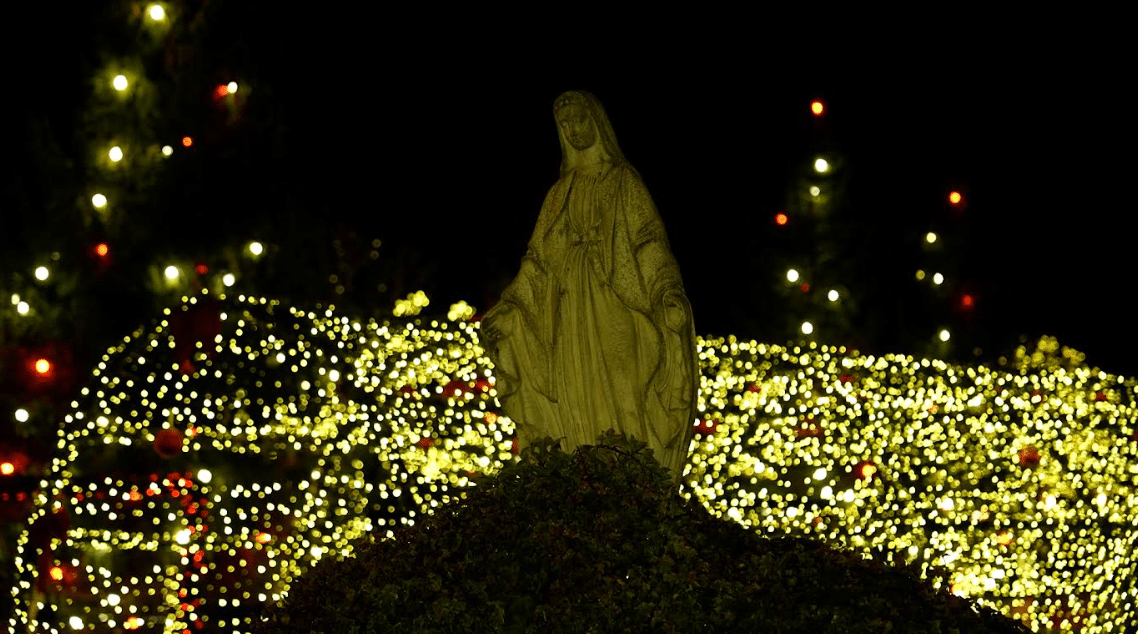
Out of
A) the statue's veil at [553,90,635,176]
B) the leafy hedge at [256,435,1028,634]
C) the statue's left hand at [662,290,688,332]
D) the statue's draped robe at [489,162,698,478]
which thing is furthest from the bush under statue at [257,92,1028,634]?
the statue's veil at [553,90,635,176]

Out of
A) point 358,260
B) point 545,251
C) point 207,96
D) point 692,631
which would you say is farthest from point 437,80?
point 692,631

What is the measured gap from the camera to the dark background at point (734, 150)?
16922 millimetres

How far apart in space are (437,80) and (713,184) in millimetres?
3407

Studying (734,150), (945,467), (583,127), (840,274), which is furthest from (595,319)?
(734,150)

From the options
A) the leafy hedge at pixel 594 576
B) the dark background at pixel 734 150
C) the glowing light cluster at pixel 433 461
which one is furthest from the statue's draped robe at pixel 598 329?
the dark background at pixel 734 150

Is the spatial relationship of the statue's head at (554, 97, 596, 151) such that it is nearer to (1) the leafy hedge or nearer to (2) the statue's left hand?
(2) the statue's left hand

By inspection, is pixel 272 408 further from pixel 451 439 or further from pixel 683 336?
pixel 683 336

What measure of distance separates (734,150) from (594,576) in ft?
46.7

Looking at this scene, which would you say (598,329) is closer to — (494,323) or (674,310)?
(674,310)

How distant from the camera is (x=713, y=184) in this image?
19.3m

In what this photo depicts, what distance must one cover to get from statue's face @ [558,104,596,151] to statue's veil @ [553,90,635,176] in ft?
0.06

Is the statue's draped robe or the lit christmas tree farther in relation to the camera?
the lit christmas tree

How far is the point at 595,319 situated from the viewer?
7.51 metres

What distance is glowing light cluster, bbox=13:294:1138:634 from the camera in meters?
12.1
